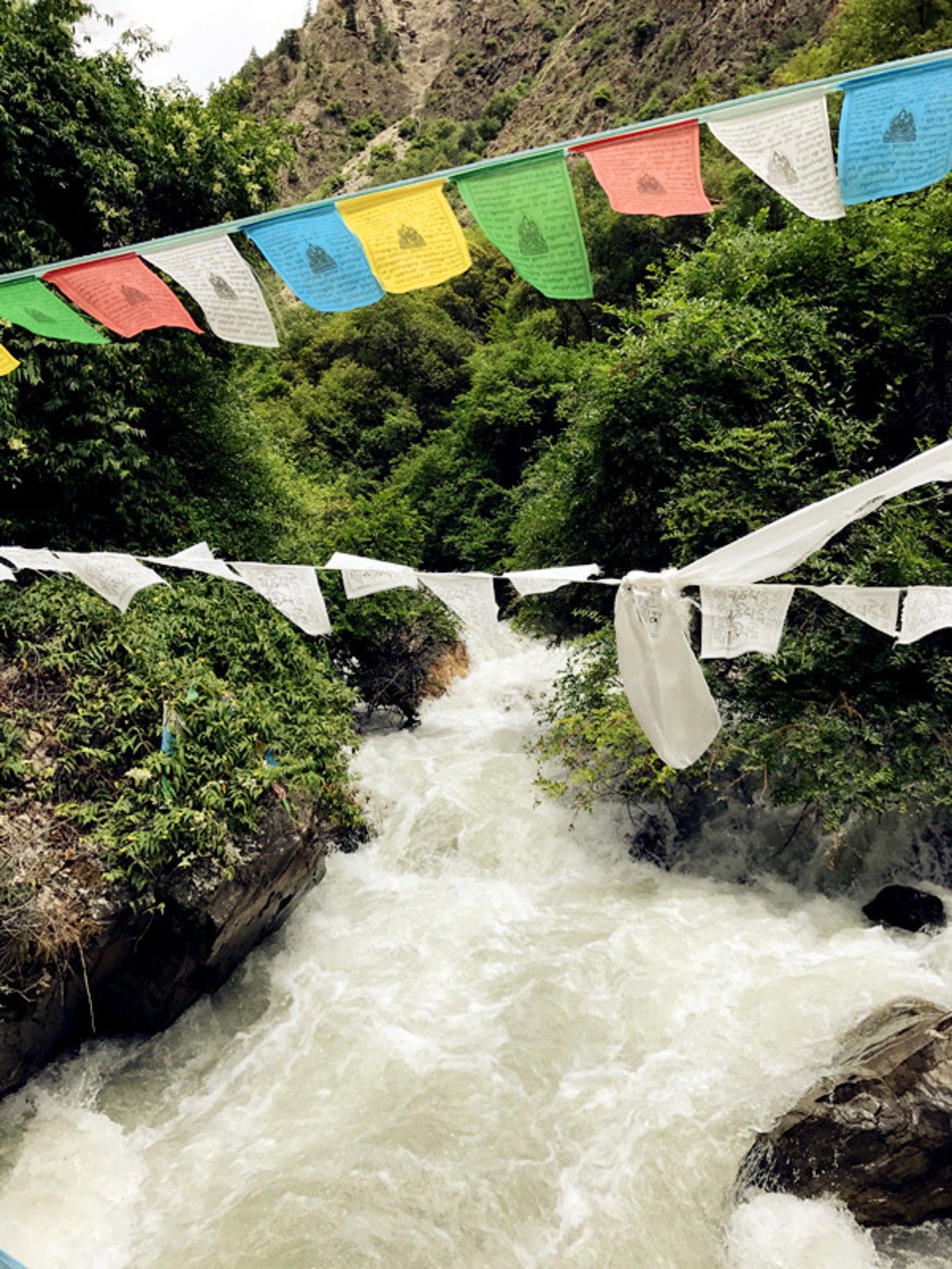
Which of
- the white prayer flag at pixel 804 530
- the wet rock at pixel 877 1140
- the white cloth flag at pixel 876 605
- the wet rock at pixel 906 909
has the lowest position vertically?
the wet rock at pixel 906 909

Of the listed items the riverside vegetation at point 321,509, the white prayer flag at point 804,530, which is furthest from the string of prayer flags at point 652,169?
the riverside vegetation at point 321,509

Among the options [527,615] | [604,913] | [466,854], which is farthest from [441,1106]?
[527,615]

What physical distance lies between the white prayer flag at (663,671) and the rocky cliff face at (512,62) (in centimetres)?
3870

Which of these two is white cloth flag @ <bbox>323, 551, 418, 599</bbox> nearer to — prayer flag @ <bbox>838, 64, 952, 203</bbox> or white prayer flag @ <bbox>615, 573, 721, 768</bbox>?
white prayer flag @ <bbox>615, 573, 721, 768</bbox>

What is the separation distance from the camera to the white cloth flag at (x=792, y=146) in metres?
3.05

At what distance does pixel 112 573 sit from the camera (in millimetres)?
5000

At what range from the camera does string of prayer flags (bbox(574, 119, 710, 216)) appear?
126 inches

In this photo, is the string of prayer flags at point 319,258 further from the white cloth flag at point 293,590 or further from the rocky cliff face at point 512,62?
the rocky cliff face at point 512,62

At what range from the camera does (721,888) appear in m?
7.67

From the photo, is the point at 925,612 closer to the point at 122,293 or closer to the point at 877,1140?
the point at 877,1140

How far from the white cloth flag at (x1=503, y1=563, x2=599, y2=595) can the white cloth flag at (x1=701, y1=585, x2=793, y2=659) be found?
1.91ft

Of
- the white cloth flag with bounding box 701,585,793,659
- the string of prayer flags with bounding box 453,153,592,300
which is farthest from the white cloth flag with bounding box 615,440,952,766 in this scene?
the string of prayer flags with bounding box 453,153,592,300

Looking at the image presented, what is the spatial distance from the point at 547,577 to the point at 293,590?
1.59 metres

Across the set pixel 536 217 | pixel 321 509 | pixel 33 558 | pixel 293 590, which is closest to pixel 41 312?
pixel 33 558
